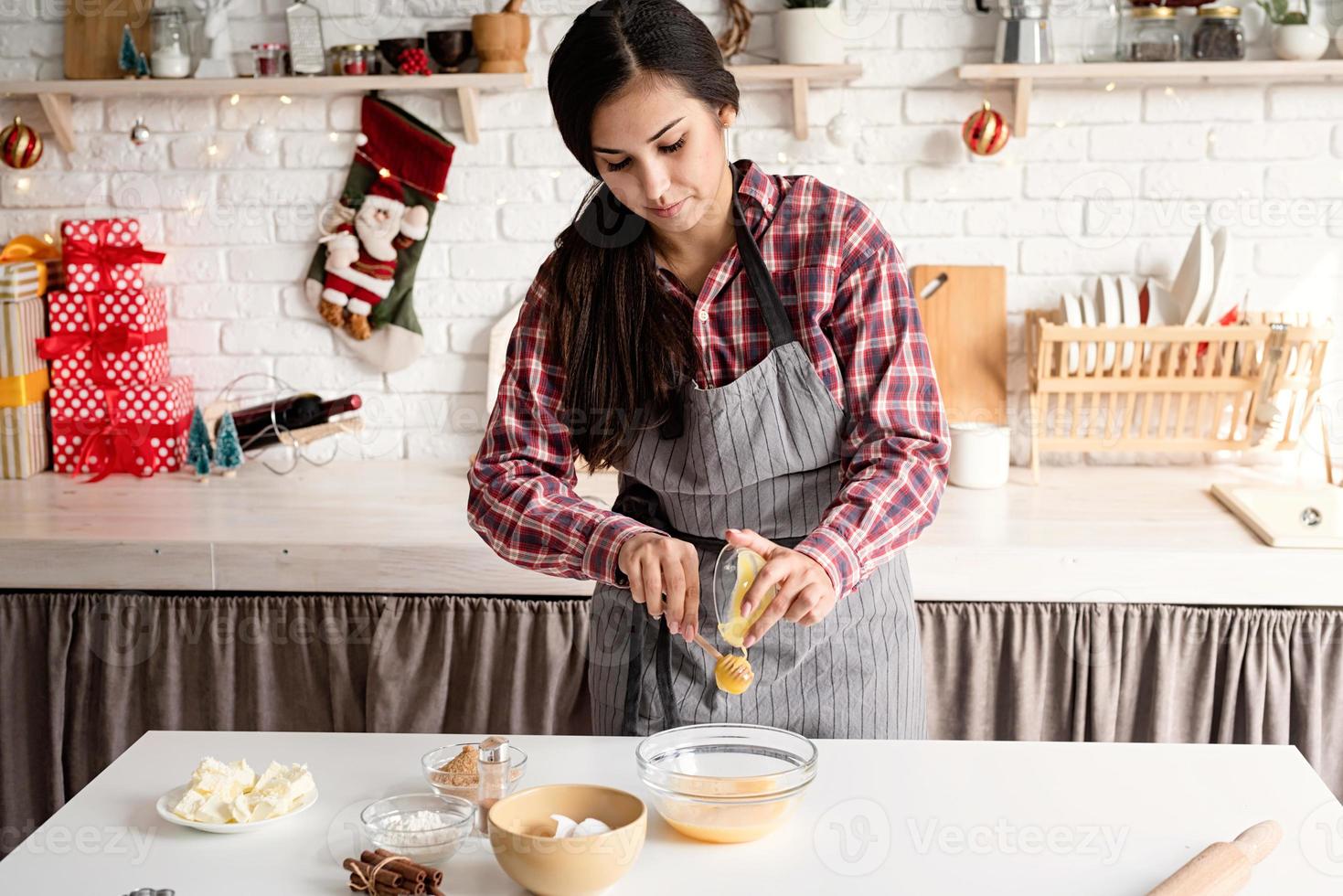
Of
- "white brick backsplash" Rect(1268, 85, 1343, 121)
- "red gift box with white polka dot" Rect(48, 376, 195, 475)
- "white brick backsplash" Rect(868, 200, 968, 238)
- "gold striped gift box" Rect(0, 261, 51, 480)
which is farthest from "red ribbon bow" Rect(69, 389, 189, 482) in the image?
"white brick backsplash" Rect(1268, 85, 1343, 121)

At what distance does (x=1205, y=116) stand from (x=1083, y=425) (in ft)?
2.35

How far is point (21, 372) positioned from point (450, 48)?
1.20m

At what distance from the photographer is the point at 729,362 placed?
1679 millimetres

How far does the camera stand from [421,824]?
1.26 m

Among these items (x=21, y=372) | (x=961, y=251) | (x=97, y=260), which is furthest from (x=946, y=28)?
(x=21, y=372)

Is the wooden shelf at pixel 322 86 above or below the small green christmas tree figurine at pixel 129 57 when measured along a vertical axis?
below

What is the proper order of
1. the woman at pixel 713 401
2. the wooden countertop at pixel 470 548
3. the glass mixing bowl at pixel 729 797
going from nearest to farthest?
the glass mixing bowl at pixel 729 797, the woman at pixel 713 401, the wooden countertop at pixel 470 548

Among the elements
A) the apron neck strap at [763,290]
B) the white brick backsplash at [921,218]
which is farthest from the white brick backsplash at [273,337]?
the apron neck strap at [763,290]

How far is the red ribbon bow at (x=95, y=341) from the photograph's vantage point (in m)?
2.94

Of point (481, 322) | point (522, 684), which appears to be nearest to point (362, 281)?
point (481, 322)

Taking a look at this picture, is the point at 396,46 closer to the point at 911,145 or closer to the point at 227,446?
the point at 227,446

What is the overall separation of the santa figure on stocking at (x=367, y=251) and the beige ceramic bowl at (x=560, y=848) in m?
1.96

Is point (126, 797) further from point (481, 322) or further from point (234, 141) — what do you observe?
point (234, 141)

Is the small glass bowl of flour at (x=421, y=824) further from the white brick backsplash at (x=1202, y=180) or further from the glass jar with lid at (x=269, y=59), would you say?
the white brick backsplash at (x=1202, y=180)
